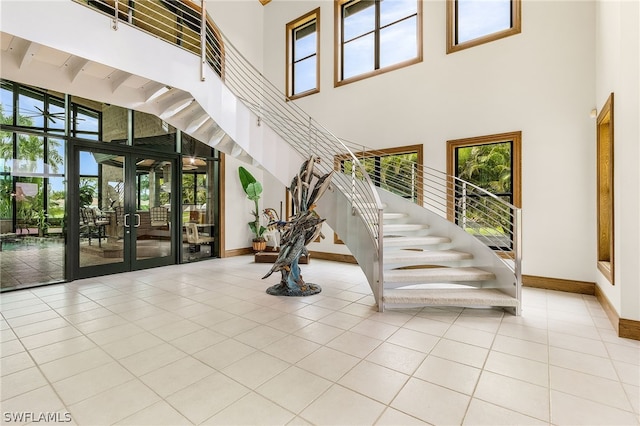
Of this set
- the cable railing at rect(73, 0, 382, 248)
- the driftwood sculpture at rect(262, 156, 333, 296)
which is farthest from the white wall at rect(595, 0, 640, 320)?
the driftwood sculpture at rect(262, 156, 333, 296)

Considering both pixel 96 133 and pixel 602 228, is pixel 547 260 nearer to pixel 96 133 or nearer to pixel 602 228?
pixel 602 228

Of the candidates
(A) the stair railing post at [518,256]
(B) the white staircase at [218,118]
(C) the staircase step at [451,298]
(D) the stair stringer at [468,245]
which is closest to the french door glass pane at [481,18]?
(B) the white staircase at [218,118]

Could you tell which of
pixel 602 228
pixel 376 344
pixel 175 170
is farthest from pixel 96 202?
pixel 602 228

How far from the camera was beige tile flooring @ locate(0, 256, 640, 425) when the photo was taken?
1.99m

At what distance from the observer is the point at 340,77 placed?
740 cm

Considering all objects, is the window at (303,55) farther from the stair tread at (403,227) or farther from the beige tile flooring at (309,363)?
the beige tile flooring at (309,363)

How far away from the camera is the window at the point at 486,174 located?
203 inches

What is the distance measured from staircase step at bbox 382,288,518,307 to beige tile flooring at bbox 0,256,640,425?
16cm

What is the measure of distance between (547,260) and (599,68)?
2811mm

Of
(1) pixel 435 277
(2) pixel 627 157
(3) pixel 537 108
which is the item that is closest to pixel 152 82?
(1) pixel 435 277

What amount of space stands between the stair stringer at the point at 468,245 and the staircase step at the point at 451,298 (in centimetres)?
13

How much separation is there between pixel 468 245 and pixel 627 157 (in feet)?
6.48

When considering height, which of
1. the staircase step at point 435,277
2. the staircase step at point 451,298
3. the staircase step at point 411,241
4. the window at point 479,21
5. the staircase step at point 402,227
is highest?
the window at point 479,21

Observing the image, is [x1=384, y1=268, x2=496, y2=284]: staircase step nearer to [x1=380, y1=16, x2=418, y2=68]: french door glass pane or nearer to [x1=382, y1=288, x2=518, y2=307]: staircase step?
[x1=382, y1=288, x2=518, y2=307]: staircase step
